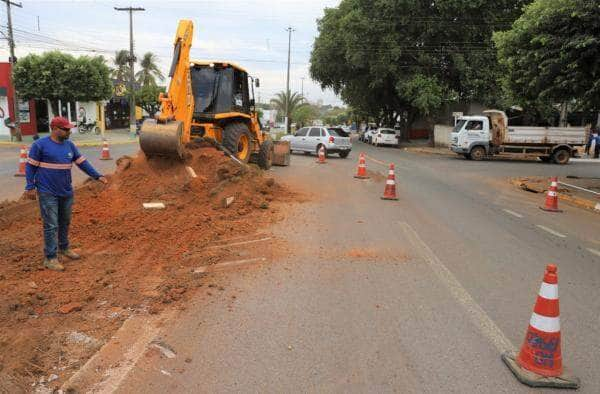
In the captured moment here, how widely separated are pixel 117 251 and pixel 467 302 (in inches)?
171

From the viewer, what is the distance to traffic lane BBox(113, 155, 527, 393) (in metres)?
3.46

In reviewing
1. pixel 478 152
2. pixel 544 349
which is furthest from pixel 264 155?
pixel 478 152

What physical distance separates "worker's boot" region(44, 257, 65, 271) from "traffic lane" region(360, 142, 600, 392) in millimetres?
4618

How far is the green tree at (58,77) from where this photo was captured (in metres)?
31.4

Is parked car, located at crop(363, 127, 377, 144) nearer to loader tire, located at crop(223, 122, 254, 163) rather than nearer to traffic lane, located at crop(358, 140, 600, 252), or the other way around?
traffic lane, located at crop(358, 140, 600, 252)

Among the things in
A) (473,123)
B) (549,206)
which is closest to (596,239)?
(549,206)

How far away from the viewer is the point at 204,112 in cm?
1274

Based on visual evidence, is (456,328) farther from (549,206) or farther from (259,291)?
(549,206)

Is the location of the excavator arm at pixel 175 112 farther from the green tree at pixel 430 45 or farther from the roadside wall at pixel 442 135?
the roadside wall at pixel 442 135

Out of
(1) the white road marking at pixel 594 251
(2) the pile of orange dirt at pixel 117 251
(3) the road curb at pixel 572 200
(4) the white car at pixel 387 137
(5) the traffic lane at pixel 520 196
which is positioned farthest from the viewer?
(4) the white car at pixel 387 137

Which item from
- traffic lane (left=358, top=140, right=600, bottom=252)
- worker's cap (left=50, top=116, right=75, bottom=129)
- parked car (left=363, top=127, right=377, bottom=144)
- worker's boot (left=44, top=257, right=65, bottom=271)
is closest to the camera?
worker's boot (left=44, top=257, right=65, bottom=271)

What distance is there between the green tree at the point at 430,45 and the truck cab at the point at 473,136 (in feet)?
20.5

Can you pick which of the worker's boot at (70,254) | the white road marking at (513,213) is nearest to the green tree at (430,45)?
the white road marking at (513,213)

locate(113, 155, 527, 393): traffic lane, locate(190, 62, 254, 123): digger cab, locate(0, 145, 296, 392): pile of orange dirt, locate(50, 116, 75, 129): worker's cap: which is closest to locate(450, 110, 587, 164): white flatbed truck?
locate(190, 62, 254, 123): digger cab
